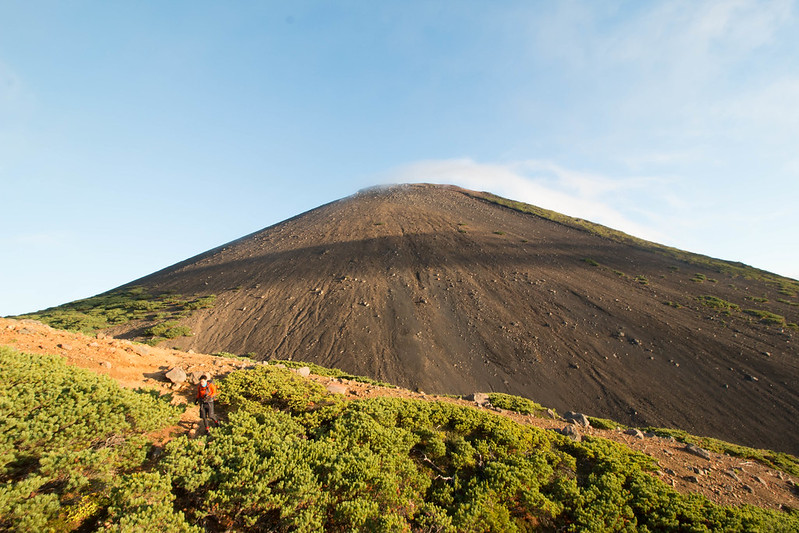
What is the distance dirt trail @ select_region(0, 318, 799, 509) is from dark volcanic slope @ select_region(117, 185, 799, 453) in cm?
1230

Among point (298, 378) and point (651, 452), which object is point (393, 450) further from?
point (651, 452)

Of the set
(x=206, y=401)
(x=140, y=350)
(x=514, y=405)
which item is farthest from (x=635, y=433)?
(x=140, y=350)

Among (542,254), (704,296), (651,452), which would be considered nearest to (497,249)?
(542,254)

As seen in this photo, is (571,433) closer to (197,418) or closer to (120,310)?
(197,418)

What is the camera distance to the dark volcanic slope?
2397 centimetres

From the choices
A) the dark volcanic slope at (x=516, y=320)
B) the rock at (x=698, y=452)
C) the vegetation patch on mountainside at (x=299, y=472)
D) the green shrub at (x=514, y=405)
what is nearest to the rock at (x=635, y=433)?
the rock at (x=698, y=452)

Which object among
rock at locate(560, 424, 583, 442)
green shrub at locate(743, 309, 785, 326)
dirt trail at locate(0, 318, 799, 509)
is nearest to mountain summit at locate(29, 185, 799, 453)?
green shrub at locate(743, 309, 785, 326)

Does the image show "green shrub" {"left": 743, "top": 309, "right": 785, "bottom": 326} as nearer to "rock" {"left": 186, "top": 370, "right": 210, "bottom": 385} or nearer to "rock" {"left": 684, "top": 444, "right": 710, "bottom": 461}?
"rock" {"left": 684, "top": 444, "right": 710, "bottom": 461}

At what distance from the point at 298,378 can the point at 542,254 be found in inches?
1549

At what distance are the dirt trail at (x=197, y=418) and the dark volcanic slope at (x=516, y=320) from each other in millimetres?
12303

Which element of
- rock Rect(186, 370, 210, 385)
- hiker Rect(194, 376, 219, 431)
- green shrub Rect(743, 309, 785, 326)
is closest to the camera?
hiker Rect(194, 376, 219, 431)

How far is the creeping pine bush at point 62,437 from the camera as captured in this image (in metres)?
5.58

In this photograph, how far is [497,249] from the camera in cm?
4512

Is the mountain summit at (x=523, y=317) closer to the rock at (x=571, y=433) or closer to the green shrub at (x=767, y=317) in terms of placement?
the green shrub at (x=767, y=317)
